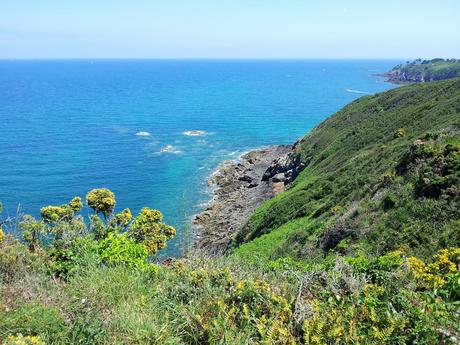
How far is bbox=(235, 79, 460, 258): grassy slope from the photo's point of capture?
1934cm

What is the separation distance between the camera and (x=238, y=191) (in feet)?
200

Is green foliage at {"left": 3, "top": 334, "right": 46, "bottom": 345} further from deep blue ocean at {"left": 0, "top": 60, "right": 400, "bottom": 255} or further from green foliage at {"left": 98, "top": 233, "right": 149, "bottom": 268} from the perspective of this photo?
deep blue ocean at {"left": 0, "top": 60, "right": 400, "bottom": 255}

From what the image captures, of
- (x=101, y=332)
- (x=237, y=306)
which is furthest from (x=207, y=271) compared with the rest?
(x=101, y=332)

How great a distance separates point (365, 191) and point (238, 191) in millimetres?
33806

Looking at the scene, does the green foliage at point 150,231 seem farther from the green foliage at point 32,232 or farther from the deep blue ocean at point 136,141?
the deep blue ocean at point 136,141

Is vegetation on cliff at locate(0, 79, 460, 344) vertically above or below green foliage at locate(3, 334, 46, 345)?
below

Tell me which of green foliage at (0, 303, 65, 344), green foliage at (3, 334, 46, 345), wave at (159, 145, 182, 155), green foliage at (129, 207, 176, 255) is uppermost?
green foliage at (3, 334, 46, 345)

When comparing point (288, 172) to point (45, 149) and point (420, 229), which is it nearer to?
point (420, 229)

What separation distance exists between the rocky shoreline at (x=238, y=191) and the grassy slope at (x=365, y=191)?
3.93 meters

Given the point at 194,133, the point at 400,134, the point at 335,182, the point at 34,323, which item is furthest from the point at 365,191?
the point at 194,133

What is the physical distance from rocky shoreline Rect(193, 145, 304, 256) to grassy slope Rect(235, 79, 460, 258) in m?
3.93

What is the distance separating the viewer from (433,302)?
802 cm

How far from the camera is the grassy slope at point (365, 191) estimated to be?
63.5 feet

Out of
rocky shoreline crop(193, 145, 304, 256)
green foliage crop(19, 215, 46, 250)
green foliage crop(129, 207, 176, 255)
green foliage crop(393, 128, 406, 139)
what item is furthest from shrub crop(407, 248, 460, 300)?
green foliage crop(393, 128, 406, 139)
